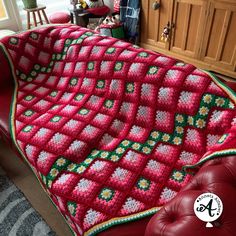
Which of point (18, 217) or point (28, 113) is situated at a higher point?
point (28, 113)

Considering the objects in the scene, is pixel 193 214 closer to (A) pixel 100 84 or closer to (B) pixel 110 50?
(A) pixel 100 84

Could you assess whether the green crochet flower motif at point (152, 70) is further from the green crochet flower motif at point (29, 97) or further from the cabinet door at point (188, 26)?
the cabinet door at point (188, 26)

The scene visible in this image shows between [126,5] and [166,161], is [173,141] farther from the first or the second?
[126,5]

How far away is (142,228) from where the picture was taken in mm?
947

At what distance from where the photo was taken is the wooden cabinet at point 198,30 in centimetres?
238

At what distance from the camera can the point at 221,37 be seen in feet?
8.06

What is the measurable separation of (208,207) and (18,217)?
125 cm

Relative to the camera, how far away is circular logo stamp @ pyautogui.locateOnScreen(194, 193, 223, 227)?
67 centimetres

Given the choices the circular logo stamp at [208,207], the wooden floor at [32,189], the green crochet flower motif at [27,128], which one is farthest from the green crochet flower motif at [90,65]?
the circular logo stamp at [208,207]

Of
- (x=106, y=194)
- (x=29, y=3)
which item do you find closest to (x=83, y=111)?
(x=106, y=194)

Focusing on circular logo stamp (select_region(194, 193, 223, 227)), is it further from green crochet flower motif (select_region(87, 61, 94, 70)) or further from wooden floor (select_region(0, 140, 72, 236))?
green crochet flower motif (select_region(87, 61, 94, 70))

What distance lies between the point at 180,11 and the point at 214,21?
426 mm

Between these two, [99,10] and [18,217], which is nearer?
[18,217]

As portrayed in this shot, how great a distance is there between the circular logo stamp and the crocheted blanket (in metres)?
0.24
